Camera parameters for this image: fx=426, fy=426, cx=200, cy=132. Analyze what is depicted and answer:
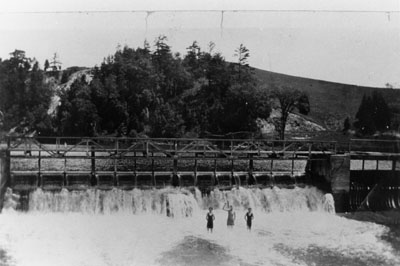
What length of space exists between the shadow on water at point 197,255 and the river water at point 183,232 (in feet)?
0.14

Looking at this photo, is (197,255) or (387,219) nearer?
(197,255)

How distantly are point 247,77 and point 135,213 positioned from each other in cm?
4245

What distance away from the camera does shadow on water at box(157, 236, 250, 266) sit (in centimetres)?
1866

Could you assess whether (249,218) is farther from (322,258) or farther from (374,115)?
(374,115)

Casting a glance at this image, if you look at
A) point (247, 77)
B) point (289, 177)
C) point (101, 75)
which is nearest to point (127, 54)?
point (101, 75)

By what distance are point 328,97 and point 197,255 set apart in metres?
56.2

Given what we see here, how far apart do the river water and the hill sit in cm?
4335

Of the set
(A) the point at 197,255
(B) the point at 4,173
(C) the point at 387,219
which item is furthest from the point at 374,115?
(B) the point at 4,173

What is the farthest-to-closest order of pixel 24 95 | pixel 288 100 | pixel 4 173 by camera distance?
pixel 288 100 → pixel 24 95 → pixel 4 173

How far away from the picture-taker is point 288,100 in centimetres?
6091

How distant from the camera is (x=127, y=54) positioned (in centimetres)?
6381

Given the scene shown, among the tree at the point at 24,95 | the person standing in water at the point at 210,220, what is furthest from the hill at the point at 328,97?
the person standing in water at the point at 210,220

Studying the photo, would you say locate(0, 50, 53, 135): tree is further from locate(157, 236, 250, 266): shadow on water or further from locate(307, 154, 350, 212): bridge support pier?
locate(307, 154, 350, 212): bridge support pier

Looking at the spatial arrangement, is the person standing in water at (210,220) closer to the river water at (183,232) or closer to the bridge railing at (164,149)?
the river water at (183,232)
